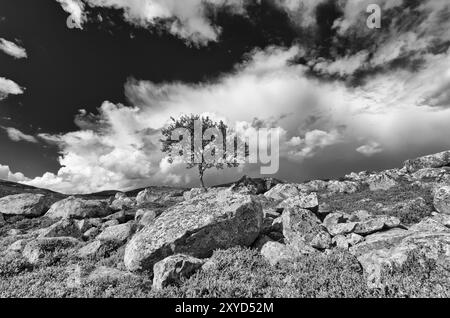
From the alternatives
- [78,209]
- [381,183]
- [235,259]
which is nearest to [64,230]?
[78,209]

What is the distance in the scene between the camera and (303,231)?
12.6m

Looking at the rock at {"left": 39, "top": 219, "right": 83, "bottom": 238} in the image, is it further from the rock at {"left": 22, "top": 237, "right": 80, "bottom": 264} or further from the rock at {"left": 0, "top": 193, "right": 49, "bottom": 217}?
the rock at {"left": 0, "top": 193, "right": 49, "bottom": 217}

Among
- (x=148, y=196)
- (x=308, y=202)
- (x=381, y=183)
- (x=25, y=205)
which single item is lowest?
(x=25, y=205)

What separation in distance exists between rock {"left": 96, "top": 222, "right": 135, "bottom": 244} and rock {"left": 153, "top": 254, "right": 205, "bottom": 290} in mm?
6606

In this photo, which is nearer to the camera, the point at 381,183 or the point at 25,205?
the point at 25,205

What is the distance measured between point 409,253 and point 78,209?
27.9 m

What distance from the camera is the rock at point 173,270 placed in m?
8.15

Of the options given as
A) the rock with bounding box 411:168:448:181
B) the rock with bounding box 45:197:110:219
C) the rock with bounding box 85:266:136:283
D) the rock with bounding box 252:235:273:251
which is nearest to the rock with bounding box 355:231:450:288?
the rock with bounding box 252:235:273:251

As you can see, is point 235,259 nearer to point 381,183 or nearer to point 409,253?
point 409,253

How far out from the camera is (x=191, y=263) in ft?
28.8

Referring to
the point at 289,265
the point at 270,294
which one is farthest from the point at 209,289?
the point at 289,265

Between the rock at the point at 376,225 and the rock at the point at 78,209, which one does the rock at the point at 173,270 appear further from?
the rock at the point at 78,209

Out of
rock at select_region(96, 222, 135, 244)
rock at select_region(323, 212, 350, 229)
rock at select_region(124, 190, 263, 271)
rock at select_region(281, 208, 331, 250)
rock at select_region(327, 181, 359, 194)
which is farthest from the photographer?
rock at select_region(327, 181, 359, 194)

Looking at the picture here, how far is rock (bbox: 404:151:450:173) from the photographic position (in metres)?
57.7
